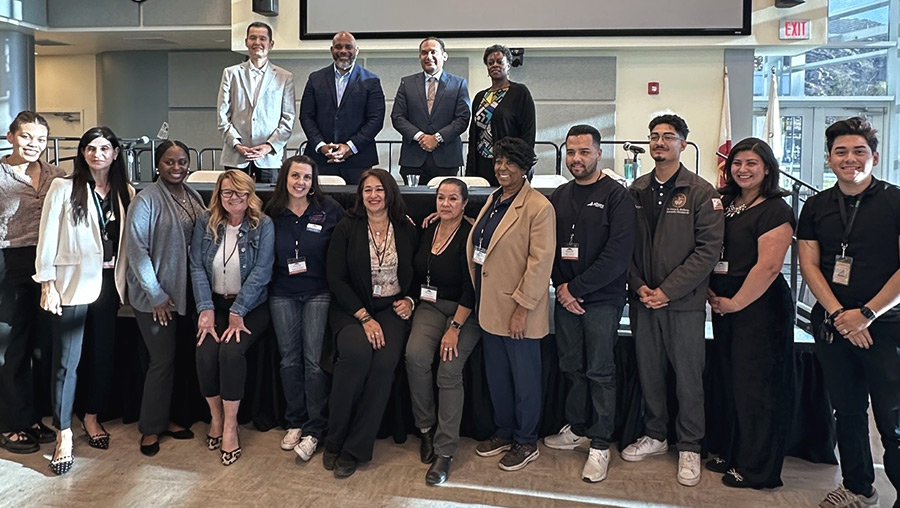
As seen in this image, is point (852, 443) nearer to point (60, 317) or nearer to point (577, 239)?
point (577, 239)

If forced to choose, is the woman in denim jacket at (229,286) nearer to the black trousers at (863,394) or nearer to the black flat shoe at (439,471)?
the black flat shoe at (439,471)

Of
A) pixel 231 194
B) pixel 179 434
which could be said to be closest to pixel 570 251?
pixel 231 194

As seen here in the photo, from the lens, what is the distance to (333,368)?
127 inches

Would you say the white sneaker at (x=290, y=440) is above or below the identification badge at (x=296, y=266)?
below

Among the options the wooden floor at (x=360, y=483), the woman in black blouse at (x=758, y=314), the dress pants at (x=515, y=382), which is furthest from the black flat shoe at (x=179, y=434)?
the woman in black blouse at (x=758, y=314)

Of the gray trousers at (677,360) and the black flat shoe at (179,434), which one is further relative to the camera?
the black flat shoe at (179,434)

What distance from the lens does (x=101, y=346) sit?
3.29 metres

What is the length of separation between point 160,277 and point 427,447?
4.70 feet

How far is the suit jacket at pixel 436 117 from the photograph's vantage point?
14.3ft

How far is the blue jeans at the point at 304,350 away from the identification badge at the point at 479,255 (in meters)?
0.74

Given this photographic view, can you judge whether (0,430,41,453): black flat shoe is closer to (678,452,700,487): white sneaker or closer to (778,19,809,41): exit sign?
(678,452,700,487): white sneaker

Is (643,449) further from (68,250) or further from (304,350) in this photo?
(68,250)

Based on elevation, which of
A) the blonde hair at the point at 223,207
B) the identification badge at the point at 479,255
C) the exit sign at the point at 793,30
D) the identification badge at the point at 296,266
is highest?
the exit sign at the point at 793,30

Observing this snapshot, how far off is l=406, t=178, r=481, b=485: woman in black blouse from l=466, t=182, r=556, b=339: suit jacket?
17cm
